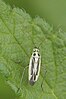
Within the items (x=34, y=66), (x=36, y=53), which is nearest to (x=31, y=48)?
(x=36, y=53)

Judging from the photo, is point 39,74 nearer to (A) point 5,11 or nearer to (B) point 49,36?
(B) point 49,36

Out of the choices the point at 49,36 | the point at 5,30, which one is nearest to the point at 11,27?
the point at 5,30

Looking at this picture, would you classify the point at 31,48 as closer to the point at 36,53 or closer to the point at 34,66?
the point at 36,53

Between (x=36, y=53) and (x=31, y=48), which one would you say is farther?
(x=36, y=53)

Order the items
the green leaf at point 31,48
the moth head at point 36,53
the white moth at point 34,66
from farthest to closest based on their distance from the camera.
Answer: the moth head at point 36,53 < the white moth at point 34,66 < the green leaf at point 31,48

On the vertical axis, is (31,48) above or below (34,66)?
above
